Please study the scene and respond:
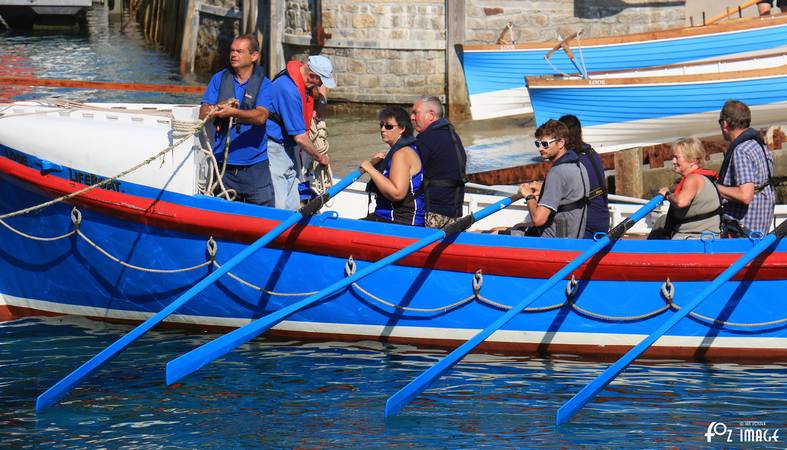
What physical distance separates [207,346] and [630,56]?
12.0m

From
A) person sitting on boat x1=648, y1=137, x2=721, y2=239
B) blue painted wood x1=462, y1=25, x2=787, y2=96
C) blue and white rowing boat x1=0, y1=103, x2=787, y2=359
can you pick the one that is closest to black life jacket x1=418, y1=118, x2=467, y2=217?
blue and white rowing boat x1=0, y1=103, x2=787, y2=359

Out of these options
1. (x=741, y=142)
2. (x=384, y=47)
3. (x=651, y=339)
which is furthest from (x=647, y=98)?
(x=651, y=339)

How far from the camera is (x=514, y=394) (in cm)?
764

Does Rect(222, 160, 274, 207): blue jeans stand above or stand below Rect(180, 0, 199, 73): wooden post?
below

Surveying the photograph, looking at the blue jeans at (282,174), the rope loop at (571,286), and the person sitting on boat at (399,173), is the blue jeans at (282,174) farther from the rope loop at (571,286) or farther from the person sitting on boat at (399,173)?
the rope loop at (571,286)

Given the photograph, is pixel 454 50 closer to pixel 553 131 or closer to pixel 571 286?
pixel 553 131

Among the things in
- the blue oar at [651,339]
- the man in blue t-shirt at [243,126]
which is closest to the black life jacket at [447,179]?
the man in blue t-shirt at [243,126]

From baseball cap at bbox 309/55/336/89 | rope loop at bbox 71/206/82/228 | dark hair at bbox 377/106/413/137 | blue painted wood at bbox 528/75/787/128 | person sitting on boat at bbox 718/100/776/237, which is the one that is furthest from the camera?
blue painted wood at bbox 528/75/787/128

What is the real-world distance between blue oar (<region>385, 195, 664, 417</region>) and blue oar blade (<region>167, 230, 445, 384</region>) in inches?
27.9

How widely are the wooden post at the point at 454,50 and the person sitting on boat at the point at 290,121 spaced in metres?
9.04

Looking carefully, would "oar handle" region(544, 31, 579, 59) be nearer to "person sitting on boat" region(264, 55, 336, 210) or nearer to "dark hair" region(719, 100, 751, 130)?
"person sitting on boat" region(264, 55, 336, 210)

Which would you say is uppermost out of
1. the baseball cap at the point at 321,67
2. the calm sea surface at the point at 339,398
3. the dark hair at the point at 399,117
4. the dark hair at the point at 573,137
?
the baseball cap at the point at 321,67

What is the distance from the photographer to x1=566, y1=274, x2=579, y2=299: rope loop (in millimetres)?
8078

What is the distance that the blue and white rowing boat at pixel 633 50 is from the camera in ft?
57.8
